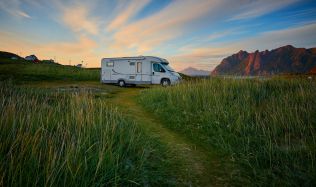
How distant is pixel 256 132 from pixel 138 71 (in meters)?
18.1

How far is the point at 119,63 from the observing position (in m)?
23.0

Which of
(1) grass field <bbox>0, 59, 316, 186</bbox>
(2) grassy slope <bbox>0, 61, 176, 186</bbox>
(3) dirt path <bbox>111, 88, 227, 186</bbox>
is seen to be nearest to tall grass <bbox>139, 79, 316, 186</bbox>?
(1) grass field <bbox>0, 59, 316, 186</bbox>

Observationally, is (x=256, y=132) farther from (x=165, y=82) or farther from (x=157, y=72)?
(x=157, y=72)

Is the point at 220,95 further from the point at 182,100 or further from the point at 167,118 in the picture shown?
the point at 167,118

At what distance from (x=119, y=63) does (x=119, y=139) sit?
1972cm

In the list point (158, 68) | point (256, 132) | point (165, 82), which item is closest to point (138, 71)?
point (158, 68)

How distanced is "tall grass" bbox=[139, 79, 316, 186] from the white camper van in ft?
38.6

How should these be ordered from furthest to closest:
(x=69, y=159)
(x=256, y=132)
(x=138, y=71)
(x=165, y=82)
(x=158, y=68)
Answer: (x=138, y=71), (x=158, y=68), (x=165, y=82), (x=256, y=132), (x=69, y=159)

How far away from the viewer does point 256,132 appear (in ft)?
16.4

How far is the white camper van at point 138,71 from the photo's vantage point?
2111 cm

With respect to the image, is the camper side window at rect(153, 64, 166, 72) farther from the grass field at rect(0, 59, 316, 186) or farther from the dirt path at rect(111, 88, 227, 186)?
the dirt path at rect(111, 88, 227, 186)

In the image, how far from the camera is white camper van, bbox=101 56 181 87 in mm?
21109

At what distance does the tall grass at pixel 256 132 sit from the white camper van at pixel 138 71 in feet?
38.6

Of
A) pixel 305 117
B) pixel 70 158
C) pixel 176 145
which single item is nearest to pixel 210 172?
pixel 176 145
